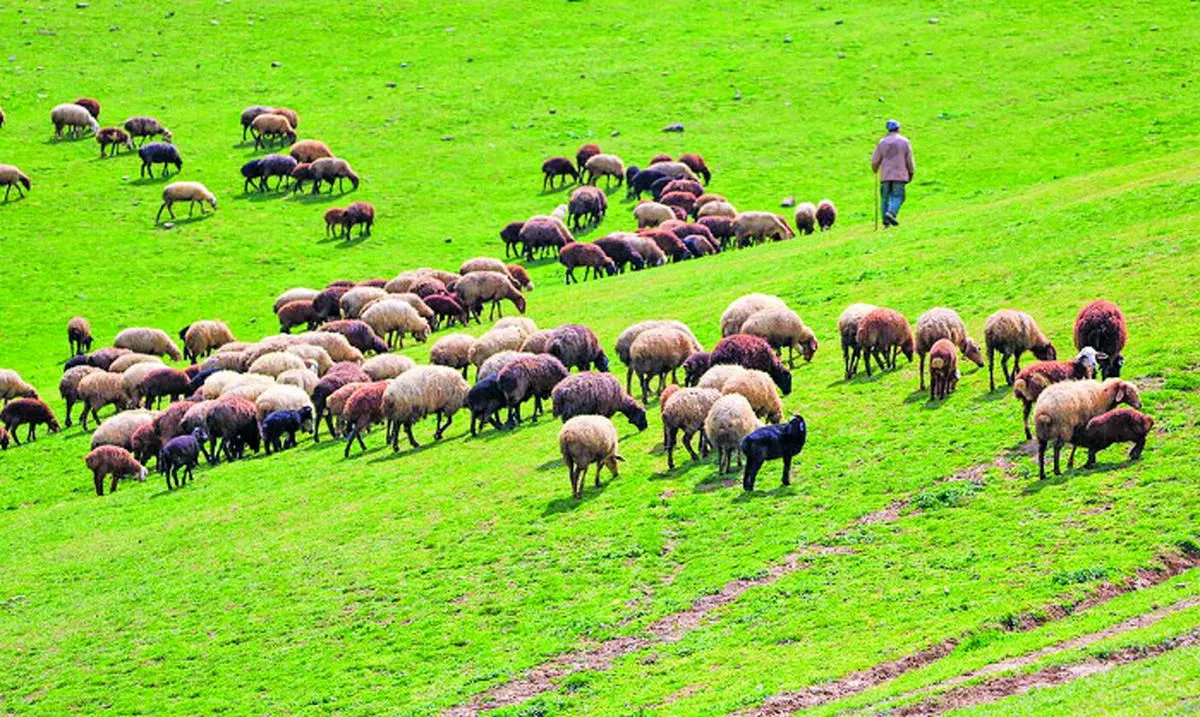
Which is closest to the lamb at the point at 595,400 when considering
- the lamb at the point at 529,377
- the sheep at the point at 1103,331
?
the lamb at the point at 529,377

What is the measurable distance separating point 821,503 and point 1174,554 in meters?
5.19

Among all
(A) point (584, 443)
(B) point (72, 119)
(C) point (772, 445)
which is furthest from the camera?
(B) point (72, 119)

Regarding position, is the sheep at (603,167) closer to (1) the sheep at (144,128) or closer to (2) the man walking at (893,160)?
(2) the man walking at (893,160)

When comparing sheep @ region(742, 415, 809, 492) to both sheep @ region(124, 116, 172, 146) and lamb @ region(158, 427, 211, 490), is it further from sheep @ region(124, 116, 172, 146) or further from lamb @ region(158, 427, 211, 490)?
sheep @ region(124, 116, 172, 146)

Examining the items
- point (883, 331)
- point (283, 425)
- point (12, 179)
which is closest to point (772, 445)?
point (883, 331)

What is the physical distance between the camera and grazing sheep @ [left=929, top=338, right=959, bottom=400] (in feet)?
78.5

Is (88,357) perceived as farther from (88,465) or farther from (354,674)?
(354,674)

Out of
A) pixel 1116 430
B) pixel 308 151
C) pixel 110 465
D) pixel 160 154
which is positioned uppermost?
pixel 160 154

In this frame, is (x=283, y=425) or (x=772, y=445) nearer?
(x=772, y=445)

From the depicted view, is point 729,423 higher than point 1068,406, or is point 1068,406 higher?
point 1068,406

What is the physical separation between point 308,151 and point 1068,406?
44817 millimetres

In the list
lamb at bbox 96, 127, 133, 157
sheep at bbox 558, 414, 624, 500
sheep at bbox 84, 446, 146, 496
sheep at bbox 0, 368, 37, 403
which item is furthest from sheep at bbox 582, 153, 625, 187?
sheep at bbox 558, 414, 624, 500

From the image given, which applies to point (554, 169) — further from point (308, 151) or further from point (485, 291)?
point (485, 291)

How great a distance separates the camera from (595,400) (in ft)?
84.7
